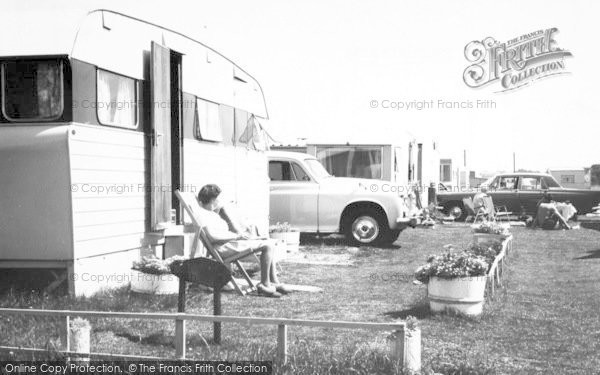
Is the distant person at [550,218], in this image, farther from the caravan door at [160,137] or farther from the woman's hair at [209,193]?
the woman's hair at [209,193]

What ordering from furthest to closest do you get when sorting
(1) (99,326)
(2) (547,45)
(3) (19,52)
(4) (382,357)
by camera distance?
(2) (547,45), (3) (19,52), (1) (99,326), (4) (382,357)

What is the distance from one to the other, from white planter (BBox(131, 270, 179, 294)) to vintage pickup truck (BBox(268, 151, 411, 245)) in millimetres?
5327

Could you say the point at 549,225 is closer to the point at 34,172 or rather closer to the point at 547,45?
the point at 547,45

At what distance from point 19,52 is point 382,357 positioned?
4097 millimetres

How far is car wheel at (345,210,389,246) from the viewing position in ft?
37.9

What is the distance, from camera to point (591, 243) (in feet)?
41.0

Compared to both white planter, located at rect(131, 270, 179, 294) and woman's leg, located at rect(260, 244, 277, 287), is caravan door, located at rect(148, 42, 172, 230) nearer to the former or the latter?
white planter, located at rect(131, 270, 179, 294)

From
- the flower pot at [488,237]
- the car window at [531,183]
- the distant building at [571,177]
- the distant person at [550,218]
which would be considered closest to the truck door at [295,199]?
the flower pot at [488,237]

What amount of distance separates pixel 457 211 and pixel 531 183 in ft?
6.77

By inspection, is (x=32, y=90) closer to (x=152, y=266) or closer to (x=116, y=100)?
(x=116, y=100)

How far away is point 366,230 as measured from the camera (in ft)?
37.9

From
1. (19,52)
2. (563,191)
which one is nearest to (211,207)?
(19,52)

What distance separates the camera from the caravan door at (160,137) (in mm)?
7133

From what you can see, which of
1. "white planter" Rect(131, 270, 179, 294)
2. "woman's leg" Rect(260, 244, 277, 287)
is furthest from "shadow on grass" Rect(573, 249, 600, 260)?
"white planter" Rect(131, 270, 179, 294)
